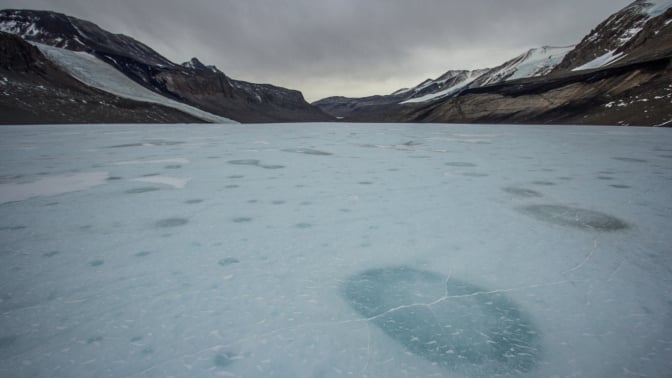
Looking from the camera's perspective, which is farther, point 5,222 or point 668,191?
point 668,191

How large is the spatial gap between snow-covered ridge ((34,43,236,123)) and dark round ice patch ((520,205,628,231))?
250 feet

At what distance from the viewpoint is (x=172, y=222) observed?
2879mm

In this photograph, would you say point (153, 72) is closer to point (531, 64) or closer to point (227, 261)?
point (227, 261)

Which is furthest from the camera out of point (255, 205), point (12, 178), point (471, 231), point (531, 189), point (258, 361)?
point (12, 178)

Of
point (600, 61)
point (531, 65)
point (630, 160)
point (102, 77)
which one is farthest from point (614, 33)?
point (102, 77)

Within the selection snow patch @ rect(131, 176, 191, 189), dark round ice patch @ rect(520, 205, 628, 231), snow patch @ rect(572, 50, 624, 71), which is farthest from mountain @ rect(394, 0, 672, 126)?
snow patch @ rect(131, 176, 191, 189)

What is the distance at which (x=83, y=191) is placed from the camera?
385 cm

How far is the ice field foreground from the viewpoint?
1346mm

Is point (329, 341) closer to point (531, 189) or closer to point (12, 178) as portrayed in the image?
point (531, 189)

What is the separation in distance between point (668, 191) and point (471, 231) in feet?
10.2

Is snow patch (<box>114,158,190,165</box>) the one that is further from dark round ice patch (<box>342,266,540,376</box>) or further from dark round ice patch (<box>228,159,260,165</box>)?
dark round ice patch (<box>342,266,540,376</box>)

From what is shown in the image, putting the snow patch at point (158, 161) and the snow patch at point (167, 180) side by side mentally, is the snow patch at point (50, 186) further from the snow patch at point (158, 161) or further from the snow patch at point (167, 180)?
the snow patch at point (158, 161)

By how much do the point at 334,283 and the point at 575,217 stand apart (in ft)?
8.28

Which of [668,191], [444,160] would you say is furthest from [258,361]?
[444,160]
